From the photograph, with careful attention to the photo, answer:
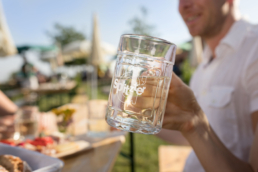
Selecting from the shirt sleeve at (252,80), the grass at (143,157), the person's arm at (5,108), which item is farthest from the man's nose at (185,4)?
the grass at (143,157)

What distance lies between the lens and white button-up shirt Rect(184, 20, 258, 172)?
1.13m

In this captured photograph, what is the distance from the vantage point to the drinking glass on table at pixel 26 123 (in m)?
1.33

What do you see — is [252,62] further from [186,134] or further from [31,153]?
[31,153]

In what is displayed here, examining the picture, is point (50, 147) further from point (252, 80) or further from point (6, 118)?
point (252, 80)

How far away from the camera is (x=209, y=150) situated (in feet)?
2.37

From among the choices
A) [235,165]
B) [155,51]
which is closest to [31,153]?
[155,51]

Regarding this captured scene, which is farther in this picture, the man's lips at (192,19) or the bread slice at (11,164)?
the man's lips at (192,19)

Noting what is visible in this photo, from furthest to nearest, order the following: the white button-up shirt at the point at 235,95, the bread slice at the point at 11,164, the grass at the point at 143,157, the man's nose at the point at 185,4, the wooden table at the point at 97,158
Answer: the grass at the point at 143,157 < the man's nose at the point at 185,4 < the white button-up shirt at the point at 235,95 < the wooden table at the point at 97,158 < the bread slice at the point at 11,164

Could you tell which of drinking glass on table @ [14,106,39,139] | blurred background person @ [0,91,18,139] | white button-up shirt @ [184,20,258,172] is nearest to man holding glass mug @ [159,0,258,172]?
white button-up shirt @ [184,20,258,172]

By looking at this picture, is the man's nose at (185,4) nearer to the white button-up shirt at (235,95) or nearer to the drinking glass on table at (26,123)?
the white button-up shirt at (235,95)

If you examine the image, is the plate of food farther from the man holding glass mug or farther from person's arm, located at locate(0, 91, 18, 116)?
the man holding glass mug

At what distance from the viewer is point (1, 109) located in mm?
1394

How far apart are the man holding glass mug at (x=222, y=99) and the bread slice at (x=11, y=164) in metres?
0.45

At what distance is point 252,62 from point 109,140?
99 centimetres
